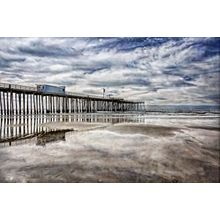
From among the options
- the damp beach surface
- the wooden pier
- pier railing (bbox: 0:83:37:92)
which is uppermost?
pier railing (bbox: 0:83:37:92)

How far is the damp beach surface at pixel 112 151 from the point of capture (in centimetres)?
329

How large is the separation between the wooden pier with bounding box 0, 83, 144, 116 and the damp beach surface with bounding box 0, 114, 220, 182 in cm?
16

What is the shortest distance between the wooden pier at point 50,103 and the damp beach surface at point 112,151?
0.51 ft

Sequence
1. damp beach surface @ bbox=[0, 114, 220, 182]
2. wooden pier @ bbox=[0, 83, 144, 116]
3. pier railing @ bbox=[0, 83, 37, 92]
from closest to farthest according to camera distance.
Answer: damp beach surface @ bbox=[0, 114, 220, 182] < pier railing @ bbox=[0, 83, 37, 92] < wooden pier @ bbox=[0, 83, 144, 116]

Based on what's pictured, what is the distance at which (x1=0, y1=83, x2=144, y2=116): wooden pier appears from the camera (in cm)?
378

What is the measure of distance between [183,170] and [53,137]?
1598 mm
